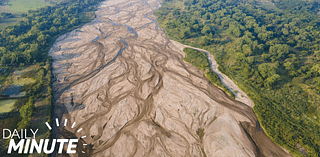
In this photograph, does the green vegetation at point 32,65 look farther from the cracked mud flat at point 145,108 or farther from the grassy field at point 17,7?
the grassy field at point 17,7

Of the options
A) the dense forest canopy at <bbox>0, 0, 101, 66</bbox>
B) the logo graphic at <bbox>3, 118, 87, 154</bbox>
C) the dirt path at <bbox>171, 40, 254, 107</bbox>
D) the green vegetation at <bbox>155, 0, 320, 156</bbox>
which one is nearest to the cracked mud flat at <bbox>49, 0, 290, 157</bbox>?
the logo graphic at <bbox>3, 118, 87, 154</bbox>

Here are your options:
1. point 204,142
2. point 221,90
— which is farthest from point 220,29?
point 204,142

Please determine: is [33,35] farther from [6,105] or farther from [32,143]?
[32,143]

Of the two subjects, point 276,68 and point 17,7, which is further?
point 17,7

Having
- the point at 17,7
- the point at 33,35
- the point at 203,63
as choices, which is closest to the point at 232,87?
the point at 203,63

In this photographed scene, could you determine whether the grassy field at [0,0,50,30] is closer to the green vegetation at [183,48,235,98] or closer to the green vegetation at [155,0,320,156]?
the green vegetation at [155,0,320,156]

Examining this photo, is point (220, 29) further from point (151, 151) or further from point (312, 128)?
point (151, 151)
